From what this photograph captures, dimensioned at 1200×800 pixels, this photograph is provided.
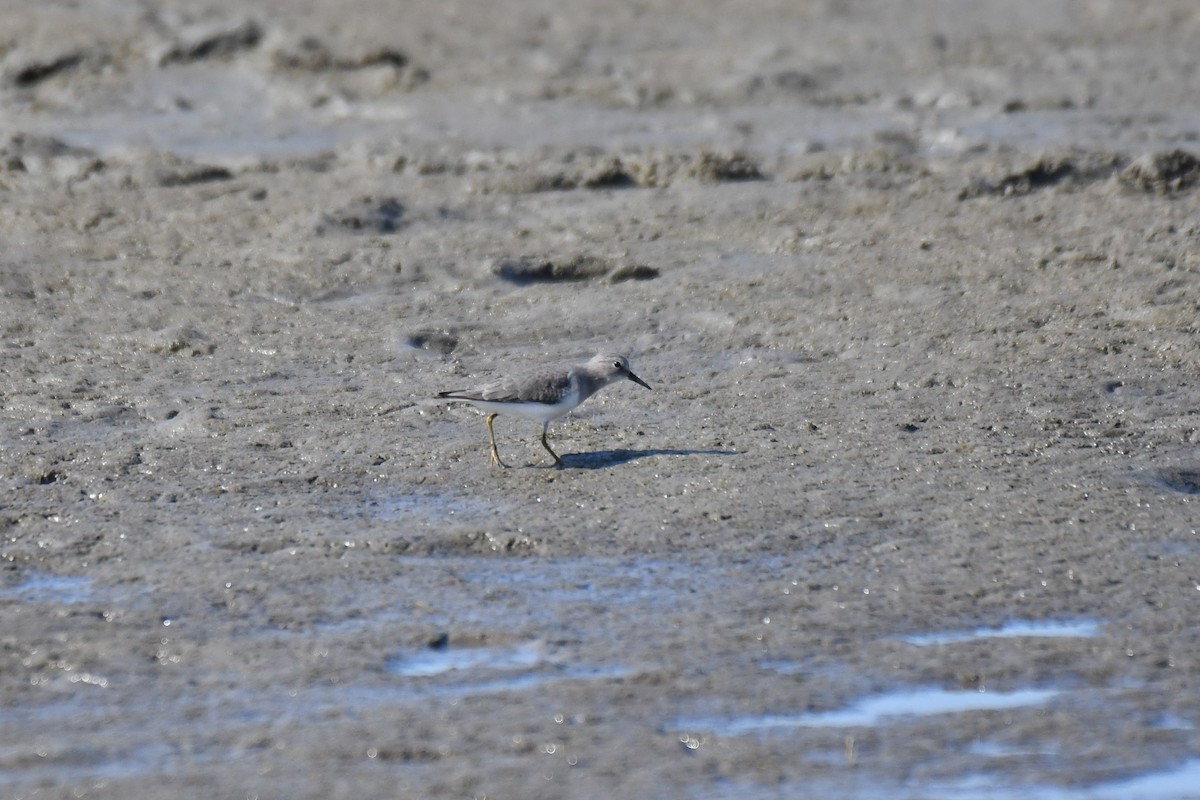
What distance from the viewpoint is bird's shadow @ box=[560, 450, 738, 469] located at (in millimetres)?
7363

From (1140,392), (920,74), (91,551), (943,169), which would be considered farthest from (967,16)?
(91,551)

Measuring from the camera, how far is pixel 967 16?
1759 centimetres

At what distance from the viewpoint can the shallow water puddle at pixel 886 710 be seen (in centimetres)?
511

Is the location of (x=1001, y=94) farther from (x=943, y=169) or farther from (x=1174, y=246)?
(x=1174, y=246)

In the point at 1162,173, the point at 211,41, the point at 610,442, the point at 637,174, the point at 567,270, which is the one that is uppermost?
the point at 211,41

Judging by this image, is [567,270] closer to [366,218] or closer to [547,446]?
[366,218]

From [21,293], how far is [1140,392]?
595cm

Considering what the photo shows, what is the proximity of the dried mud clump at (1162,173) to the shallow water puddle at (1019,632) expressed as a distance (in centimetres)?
574

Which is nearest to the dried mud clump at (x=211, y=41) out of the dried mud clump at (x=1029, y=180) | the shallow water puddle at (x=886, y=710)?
the dried mud clump at (x=1029, y=180)

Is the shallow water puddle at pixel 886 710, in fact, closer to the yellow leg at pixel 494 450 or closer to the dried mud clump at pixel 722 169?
the yellow leg at pixel 494 450

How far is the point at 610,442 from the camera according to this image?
770cm

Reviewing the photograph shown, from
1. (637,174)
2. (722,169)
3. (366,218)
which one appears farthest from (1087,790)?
(637,174)

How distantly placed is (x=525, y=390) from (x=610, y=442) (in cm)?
56

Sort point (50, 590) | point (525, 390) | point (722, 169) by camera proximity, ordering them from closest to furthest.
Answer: point (50, 590)
point (525, 390)
point (722, 169)
